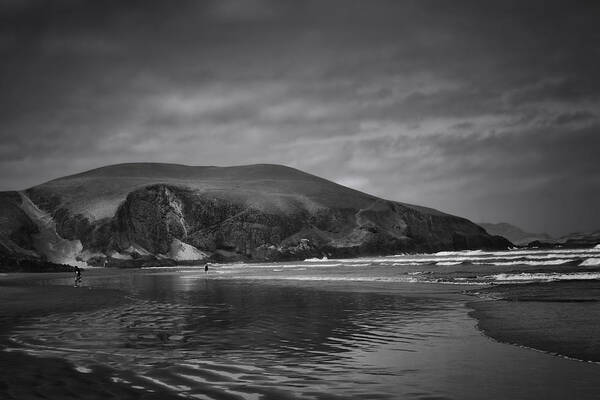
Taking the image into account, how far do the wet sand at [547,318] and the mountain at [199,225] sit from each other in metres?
119

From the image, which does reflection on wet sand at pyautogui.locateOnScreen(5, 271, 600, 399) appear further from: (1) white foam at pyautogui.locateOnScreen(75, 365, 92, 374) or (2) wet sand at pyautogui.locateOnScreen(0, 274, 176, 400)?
(2) wet sand at pyautogui.locateOnScreen(0, 274, 176, 400)

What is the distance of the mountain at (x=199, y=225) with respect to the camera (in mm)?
139500

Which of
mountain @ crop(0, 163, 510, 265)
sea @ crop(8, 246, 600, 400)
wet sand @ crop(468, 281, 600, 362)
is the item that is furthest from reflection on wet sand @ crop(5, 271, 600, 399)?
mountain @ crop(0, 163, 510, 265)

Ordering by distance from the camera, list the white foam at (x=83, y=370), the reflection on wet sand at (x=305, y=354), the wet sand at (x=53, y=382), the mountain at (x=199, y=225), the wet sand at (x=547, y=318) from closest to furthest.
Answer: the wet sand at (x=53, y=382) < the reflection on wet sand at (x=305, y=354) < the white foam at (x=83, y=370) < the wet sand at (x=547, y=318) < the mountain at (x=199, y=225)

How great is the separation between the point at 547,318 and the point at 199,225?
15364 cm

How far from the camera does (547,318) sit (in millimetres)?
17312

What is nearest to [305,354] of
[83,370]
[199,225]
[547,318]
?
[83,370]

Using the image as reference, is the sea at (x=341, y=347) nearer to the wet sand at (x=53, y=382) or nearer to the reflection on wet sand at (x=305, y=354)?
the reflection on wet sand at (x=305, y=354)

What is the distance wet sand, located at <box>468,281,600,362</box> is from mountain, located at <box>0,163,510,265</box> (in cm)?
11903

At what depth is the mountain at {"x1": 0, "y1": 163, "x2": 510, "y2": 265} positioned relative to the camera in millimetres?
139500

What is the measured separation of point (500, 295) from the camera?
26812mm

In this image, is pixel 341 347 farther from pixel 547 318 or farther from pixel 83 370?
pixel 547 318

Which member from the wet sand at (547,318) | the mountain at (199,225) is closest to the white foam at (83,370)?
the wet sand at (547,318)

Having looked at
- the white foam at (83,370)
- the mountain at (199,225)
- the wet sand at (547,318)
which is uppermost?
the mountain at (199,225)
